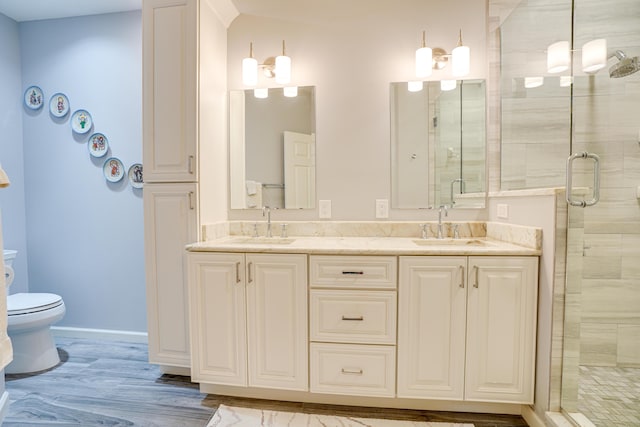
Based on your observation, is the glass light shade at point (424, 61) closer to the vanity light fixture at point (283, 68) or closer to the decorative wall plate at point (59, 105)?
the vanity light fixture at point (283, 68)

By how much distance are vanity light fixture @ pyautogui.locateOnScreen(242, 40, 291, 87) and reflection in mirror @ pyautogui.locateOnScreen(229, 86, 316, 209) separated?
0.09 metres

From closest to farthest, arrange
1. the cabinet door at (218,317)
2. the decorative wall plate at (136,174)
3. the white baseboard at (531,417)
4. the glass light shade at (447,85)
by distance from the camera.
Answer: the white baseboard at (531,417) < the cabinet door at (218,317) < the glass light shade at (447,85) < the decorative wall plate at (136,174)

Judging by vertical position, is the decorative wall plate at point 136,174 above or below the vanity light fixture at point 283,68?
below

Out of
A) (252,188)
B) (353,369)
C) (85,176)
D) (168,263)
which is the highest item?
(85,176)

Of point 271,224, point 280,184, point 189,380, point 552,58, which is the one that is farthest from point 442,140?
point 189,380

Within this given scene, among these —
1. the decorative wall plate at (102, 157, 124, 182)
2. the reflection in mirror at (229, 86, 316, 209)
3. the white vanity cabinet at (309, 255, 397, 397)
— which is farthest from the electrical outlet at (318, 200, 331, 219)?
the decorative wall plate at (102, 157, 124, 182)

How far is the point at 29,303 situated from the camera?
2.21m

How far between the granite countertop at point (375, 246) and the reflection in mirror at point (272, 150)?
1.08 ft

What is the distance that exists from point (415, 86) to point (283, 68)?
0.91 meters

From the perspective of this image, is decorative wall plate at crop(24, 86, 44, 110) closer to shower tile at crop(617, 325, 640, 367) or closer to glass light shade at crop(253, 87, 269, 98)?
glass light shade at crop(253, 87, 269, 98)

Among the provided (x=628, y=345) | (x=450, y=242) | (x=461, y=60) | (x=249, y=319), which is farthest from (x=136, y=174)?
(x=628, y=345)

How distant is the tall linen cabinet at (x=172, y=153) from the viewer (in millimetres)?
2025

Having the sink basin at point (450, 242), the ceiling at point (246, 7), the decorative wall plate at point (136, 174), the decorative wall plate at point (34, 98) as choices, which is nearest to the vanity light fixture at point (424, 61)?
the ceiling at point (246, 7)

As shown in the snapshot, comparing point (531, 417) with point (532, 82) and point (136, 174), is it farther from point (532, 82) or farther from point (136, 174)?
point (136, 174)
